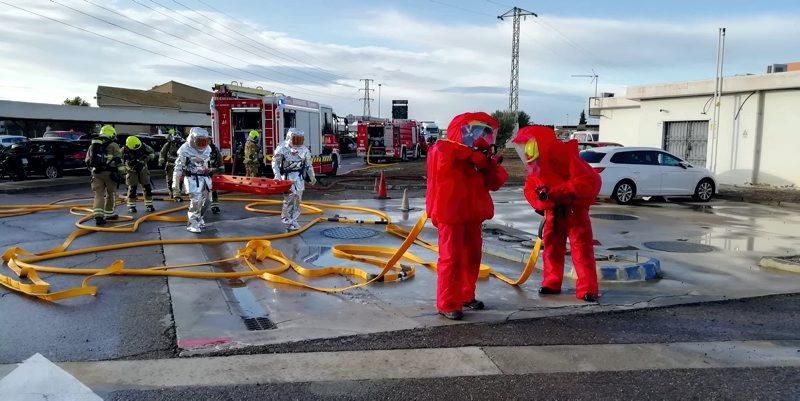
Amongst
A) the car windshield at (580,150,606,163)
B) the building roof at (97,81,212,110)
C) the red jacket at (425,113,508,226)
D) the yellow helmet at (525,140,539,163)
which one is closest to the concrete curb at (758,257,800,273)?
the yellow helmet at (525,140,539,163)

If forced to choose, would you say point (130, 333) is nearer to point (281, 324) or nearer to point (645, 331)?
point (281, 324)

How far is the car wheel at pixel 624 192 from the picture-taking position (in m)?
15.6

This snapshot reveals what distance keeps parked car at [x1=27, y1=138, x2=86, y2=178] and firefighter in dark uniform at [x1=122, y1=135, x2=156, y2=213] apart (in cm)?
1128

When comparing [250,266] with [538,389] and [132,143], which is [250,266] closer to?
[538,389]

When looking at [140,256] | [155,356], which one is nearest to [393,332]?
[155,356]

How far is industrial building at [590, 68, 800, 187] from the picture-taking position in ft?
63.4

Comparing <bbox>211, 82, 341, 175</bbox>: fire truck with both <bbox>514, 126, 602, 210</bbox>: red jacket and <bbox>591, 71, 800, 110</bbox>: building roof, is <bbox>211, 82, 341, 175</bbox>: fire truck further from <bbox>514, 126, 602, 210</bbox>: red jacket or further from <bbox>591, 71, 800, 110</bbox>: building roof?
<bbox>514, 126, 602, 210</bbox>: red jacket

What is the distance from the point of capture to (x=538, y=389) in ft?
13.3

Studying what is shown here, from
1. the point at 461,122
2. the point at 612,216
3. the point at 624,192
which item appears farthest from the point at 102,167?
the point at 624,192

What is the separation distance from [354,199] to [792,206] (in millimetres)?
11554

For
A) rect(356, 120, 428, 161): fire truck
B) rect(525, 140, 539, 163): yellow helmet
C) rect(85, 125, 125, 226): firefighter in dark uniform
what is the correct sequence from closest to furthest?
rect(525, 140, 539, 163): yellow helmet
rect(85, 125, 125, 226): firefighter in dark uniform
rect(356, 120, 428, 161): fire truck

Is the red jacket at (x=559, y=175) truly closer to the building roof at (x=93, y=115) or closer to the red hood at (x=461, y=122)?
the red hood at (x=461, y=122)

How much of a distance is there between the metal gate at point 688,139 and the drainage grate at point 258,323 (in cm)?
2062

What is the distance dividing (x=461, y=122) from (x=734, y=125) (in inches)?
742
